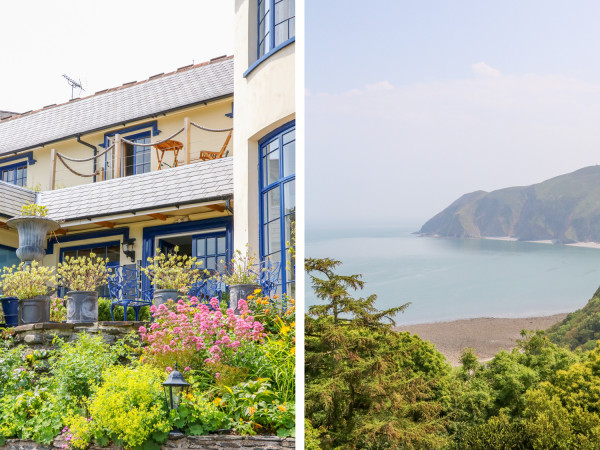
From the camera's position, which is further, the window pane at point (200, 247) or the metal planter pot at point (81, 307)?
the window pane at point (200, 247)

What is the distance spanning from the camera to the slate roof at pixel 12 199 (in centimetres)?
966

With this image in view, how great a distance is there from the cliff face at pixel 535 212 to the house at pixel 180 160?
79.0 inches

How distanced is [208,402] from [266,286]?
74.3 inches

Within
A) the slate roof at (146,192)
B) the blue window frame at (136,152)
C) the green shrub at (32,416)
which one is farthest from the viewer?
the blue window frame at (136,152)

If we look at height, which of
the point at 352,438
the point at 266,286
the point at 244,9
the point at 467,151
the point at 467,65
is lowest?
the point at 352,438

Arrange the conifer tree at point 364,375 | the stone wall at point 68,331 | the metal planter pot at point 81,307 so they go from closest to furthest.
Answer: the conifer tree at point 364,375, the stone wall at point 68,331, the metal planter pot at point 81,307

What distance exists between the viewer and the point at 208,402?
4.82 m

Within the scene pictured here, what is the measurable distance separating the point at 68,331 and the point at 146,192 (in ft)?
11.5

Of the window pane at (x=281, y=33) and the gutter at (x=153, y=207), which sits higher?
the window pane at (x=281, y=33)

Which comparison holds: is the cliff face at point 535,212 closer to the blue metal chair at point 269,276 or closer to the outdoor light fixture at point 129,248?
the blue metal chair at point 269,276

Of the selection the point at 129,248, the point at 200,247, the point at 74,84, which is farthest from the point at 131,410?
→ the point at 74,84

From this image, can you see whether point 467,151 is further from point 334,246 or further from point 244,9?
point 244,9

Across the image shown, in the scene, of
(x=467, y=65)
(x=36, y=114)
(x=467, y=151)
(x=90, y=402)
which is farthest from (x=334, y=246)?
(x=36, y=114)

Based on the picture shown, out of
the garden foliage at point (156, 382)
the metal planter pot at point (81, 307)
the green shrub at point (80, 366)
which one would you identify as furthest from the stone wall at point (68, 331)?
the metal planter pot at point (81, 307)
